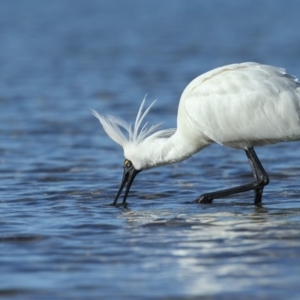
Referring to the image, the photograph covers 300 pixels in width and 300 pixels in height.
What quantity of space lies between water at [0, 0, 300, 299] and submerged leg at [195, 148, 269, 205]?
16cm

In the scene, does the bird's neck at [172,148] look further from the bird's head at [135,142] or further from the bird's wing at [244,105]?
the bird's wing at [244,105]

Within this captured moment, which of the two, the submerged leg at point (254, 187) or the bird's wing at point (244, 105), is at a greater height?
the bird's wing at point (244, 105)

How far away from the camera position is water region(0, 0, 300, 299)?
899cm

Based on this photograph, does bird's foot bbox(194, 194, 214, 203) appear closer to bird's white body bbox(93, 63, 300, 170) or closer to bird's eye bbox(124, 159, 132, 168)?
bird's white body bbox(93, 63, 300, 170)

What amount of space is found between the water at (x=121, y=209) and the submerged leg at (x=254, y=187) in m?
0.16

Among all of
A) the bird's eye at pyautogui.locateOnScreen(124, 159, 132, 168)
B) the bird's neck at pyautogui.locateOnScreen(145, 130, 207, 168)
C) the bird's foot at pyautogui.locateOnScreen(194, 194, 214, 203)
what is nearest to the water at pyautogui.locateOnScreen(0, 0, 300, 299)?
the bird's foot at pyautogui.locateOnScreen(194, 194, 214, 203)

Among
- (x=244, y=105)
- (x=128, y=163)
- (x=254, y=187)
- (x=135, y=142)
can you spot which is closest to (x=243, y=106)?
(x=244, y=105)

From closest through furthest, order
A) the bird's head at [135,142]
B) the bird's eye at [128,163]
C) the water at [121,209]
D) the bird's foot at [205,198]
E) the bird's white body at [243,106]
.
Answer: the water at [121,209], the bird's white body at [243,106], the bird's foot at [205,198], the bird's head at [135,142], the bird's eye at [128,163]

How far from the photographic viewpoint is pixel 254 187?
13.1m

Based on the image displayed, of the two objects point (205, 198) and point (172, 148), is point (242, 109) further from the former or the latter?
point (205, 198)

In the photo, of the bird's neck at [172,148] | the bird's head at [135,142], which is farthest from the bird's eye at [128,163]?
the bird's neck at [172,148]

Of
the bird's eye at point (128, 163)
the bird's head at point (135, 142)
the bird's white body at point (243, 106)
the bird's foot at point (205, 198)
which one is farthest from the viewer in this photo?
the bird's eye at point (128, 163)

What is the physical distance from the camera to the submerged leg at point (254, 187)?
1308 cm

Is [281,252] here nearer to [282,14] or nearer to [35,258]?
[35,258]
